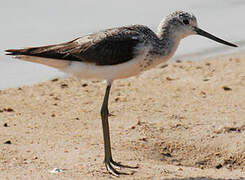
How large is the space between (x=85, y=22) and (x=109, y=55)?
609cm

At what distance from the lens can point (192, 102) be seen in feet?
26.3

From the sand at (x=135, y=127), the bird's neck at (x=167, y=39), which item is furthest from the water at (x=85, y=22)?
the bird's neck at (x=167, y=39)

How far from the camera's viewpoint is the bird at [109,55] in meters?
5.99

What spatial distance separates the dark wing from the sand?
1.07m

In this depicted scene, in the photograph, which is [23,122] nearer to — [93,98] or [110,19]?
[93,98]

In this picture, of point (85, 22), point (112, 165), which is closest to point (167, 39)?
point (112, 165)

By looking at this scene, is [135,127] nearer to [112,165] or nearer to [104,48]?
[112,165]

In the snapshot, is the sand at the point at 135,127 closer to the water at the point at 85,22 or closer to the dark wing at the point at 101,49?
the dark wing at the point at 101,49

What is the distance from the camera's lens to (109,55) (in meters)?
6.01

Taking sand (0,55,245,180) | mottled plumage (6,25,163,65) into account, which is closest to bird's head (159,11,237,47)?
mottled plumage (6,25,163,65)

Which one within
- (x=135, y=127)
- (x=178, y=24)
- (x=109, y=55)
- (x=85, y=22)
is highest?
(x=178, y=24)

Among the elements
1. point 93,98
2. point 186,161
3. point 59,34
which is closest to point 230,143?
point 186,161

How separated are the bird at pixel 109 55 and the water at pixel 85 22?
136 inches

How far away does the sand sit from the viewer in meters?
6.03
